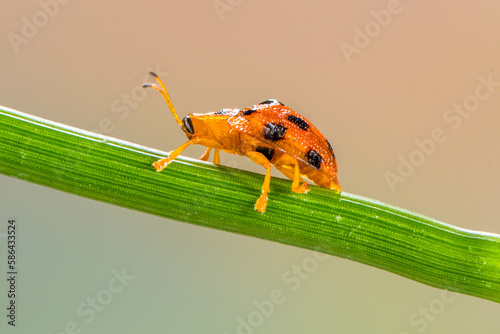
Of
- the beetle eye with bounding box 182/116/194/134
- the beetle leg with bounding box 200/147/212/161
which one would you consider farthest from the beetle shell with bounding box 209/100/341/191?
the beetle leg with bounding box 200/147/212/161

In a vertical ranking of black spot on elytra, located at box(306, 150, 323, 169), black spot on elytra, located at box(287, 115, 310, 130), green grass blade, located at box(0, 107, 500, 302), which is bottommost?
green grass blade, located at box(0, 107, 500, 302)

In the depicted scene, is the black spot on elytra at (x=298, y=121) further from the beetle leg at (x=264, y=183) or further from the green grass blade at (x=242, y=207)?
the green grass blade at (x=242, y=207)

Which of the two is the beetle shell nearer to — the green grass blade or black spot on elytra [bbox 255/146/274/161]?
black spot on elytra [bbox 255/146/274/161]

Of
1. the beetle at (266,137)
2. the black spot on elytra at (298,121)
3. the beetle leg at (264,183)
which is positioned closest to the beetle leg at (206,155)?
the beetle at (266,137)

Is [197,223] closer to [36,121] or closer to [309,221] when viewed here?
[309,221]

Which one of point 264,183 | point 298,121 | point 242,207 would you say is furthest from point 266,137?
point 242,207
